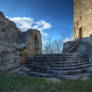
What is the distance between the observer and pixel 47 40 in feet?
61.4

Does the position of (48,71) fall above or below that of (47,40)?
below

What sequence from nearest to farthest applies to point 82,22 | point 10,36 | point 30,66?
point 30,66, point 82,22, point 10,36

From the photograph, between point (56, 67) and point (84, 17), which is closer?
point (56, 67)

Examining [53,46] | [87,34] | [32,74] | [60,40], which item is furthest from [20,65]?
[60,40]

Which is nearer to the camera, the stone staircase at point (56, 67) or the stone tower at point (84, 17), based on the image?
the stone staircase at point (56, 67)

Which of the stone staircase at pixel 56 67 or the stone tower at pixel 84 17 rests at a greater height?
the stone tower at pixel 84 17

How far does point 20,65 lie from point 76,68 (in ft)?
10.8

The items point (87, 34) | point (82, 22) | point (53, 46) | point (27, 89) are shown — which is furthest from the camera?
point (53, 46)

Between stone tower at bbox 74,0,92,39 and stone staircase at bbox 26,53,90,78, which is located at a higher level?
stone tower at bbox 74,0,92,39

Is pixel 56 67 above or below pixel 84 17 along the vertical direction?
below

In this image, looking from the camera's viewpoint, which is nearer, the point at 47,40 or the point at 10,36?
the point at 10,36

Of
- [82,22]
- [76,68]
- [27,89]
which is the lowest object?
[27,89]

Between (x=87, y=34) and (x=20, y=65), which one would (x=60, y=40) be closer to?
(x=87, y=34)

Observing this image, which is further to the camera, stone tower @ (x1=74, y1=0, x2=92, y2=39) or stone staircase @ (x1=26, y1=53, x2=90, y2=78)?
stone tower @ (x1=74, y1=0, x2=92, y2=39)
